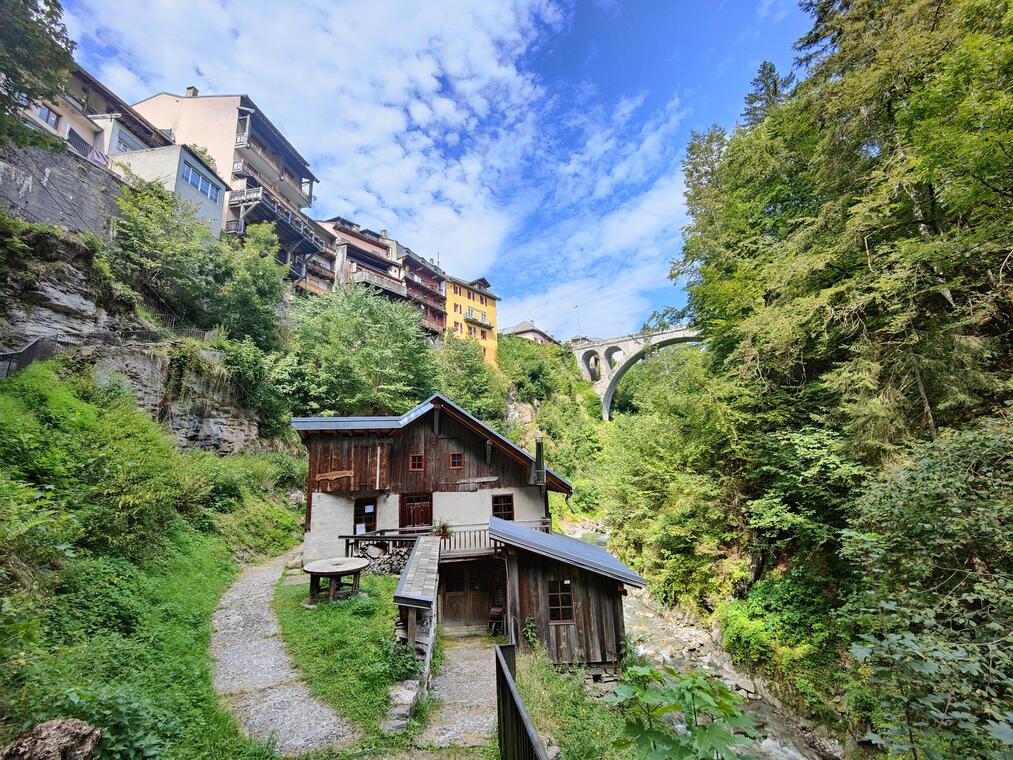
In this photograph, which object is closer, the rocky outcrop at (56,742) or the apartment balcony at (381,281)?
the rocky outcrop at (56,742)

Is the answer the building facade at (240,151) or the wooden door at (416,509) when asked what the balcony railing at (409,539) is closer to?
the wooden door at (416,509)

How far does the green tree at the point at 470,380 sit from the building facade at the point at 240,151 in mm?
10958

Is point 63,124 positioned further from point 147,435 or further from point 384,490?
point 384,490

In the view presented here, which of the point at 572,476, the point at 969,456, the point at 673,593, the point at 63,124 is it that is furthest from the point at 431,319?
the point at 969,456

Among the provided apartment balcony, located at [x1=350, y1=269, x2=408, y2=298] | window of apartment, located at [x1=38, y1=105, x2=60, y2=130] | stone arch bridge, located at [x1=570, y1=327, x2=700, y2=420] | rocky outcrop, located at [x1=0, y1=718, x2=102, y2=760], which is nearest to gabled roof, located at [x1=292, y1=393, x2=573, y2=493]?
rocky outcrop, located at [x1=0, y1=718, x2=102, y2=760]

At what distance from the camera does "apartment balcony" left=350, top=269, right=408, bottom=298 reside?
116ft

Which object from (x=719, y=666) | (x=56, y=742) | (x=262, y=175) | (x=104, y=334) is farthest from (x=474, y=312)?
(x=56, y=742)

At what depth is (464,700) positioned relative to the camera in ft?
21.3

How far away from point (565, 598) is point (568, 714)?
3550 mm

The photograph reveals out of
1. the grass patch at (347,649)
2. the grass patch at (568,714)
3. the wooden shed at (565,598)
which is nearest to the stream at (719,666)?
the wooden shed at (565,598)

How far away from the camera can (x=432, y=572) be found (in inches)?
317

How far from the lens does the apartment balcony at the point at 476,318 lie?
42200 mm

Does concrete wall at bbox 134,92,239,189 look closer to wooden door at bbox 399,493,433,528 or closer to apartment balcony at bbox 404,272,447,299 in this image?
apartment balcony at bbox 404,272,447,299

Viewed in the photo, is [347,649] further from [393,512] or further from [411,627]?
[393,512]
